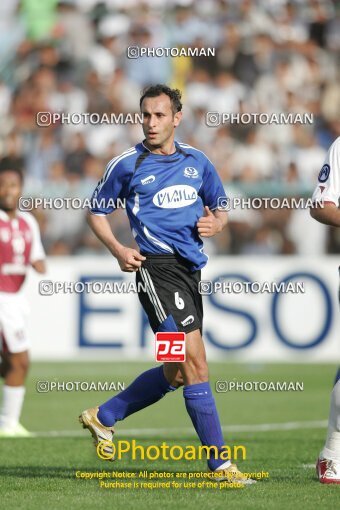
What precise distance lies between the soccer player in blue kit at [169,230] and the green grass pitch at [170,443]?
52cm

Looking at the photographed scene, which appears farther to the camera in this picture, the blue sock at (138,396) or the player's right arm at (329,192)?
the blue sock at (138,396)

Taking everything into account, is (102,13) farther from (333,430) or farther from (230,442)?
(333,430)

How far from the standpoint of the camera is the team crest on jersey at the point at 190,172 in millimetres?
6477

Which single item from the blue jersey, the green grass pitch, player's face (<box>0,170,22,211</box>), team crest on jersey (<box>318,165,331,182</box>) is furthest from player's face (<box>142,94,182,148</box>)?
player's face (<box>0,170,22,211</box>)

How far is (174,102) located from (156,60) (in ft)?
36.6

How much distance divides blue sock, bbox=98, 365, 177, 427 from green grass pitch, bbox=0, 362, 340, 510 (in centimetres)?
45

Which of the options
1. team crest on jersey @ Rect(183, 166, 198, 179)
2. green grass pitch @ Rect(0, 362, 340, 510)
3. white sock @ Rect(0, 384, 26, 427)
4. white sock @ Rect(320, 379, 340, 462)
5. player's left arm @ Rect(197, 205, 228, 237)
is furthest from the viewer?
white sock @ Rect(0, 384, 26, 427)

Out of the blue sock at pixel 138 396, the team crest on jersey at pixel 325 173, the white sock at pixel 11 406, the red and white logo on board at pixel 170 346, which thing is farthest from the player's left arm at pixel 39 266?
the team crest on jersey at pixel 325 173

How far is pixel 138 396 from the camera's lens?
22.3 ft

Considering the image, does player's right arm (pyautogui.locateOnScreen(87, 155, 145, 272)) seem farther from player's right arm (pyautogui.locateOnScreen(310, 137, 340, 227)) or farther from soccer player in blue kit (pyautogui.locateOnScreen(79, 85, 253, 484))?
player's right arm (pyautogui.locateOnScreen(310, 137, 340, 227))

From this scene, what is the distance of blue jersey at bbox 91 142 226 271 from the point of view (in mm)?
6383

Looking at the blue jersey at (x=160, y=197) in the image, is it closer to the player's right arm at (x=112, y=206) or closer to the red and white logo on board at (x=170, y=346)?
the player's right arm at (x=112, y=206)

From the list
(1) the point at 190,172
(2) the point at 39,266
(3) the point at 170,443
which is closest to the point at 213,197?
(1) the point at 190,172

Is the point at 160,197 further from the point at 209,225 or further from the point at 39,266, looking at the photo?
the point at 39,266
